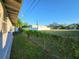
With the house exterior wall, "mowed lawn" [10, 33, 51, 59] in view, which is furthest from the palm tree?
"mowed lawn" [10, 33, 51, 59]

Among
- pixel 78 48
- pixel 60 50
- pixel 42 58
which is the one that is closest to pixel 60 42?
pixel 60 50

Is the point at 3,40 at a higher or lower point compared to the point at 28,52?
higher

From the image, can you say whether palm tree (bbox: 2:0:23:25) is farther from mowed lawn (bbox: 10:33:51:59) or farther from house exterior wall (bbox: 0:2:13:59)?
mowed lawn (bbox: 10:33:51:59)

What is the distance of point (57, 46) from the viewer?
778 cm

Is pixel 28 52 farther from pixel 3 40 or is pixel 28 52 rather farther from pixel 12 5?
pixel 12 5

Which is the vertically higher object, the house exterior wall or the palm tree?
the palm tree

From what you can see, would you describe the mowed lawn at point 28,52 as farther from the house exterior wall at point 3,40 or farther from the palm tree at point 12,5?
the palm tree at point 12,5

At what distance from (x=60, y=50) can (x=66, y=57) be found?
0.85m

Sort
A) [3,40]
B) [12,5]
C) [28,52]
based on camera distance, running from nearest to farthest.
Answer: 1. [12,5]
2. [3,40]
3. [28,52]

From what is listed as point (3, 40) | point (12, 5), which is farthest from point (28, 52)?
point (12, 5)

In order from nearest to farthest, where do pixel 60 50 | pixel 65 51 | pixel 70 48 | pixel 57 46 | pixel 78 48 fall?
1. pixel 78 48
2. pixel 70 48
3. pixel 65 51
4. pixel 60 50
5. pixel 57 46

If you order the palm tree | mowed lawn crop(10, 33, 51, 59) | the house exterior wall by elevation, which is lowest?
mowed lawn crop(10, 33, 51, 59)

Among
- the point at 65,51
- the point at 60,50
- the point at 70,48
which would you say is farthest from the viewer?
the point at 60,50

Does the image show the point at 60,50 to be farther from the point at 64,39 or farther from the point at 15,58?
the point at 15,58
